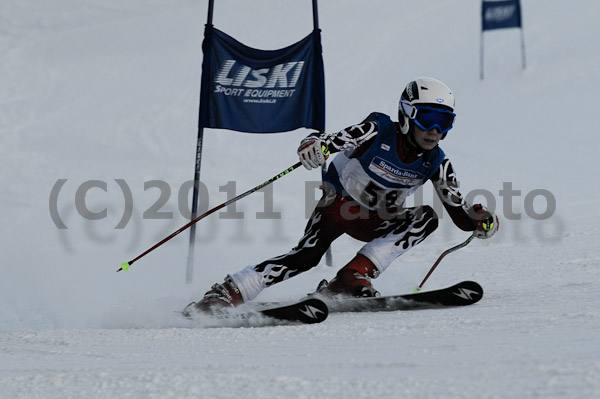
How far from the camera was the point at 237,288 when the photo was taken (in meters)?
4.11

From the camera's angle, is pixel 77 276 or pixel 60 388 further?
pixel 77 276

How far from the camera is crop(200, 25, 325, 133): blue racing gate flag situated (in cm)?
579

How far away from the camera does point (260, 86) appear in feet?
19.2

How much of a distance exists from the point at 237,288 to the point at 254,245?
3334 millimetres

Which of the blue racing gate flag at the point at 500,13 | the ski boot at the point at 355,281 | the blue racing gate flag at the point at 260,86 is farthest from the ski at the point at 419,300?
the blue racing gate flag at the point at 500,13

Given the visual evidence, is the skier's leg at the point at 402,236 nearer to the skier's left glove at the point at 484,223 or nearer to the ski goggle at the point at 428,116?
the skier's left glove at the point at 484,223

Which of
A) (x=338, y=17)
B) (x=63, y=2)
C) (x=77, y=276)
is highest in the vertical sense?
(x=63, y=2)

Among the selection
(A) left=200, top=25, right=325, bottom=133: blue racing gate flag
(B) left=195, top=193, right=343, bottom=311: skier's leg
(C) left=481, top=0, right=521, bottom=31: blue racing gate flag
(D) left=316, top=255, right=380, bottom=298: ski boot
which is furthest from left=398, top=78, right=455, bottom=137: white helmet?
(C) left=481, top=0, right=521, bottom=31: blue racing gate flag

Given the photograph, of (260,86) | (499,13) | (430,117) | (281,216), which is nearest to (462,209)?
(430,117)

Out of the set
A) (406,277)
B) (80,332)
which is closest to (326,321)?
(80,332)

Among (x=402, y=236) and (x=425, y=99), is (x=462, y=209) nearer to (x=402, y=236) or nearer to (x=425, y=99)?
(x=402, y=236)

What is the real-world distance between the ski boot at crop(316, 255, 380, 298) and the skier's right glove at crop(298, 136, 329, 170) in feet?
2.32

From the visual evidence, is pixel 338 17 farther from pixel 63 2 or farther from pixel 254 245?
pixel 254 245

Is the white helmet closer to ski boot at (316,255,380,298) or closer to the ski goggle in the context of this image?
the ski goggle
